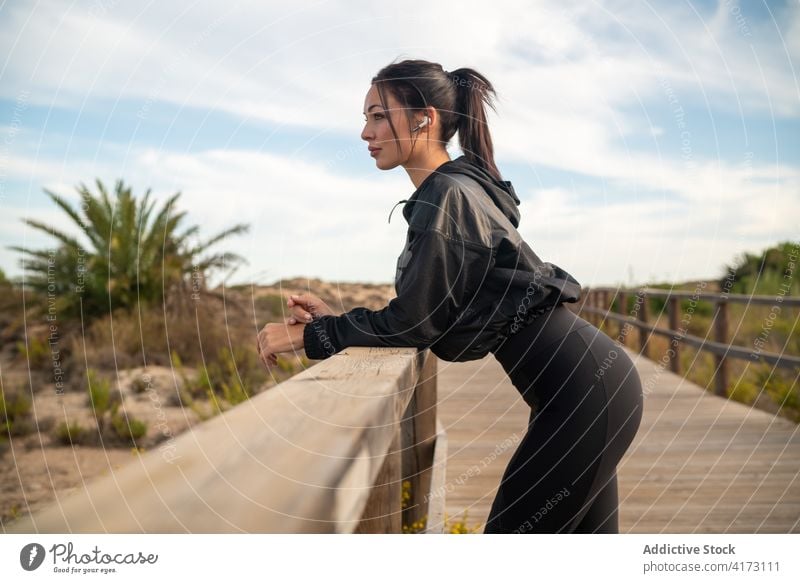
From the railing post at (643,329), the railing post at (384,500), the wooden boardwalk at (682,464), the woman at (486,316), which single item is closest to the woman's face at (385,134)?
the woman at (486,316)

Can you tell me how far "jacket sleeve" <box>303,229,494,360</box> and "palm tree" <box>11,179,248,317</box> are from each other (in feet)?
18.0

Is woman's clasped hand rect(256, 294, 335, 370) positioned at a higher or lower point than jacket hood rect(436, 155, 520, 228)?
lower

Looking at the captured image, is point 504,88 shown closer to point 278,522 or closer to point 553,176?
point 553,176

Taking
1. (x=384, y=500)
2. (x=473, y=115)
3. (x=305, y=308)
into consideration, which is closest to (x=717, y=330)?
(x=384, y=500)

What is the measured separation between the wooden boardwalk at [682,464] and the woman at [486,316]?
1.17 meters

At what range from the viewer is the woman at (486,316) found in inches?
38.1

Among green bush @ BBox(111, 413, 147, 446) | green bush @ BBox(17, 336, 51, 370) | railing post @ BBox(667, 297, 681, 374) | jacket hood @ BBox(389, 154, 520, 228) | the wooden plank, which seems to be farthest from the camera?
green bush @ BBox(17, 336, 51, 370)

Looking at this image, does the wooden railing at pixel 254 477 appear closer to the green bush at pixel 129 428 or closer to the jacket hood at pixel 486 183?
the jacket hood at pixel 486 183

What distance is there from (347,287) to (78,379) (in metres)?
4.18

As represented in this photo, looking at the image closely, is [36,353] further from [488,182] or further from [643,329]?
[488,182]

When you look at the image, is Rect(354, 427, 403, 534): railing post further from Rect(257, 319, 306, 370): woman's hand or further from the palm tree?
the palm tree

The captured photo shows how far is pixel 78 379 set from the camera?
565cm

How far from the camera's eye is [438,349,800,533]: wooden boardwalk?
2293mm

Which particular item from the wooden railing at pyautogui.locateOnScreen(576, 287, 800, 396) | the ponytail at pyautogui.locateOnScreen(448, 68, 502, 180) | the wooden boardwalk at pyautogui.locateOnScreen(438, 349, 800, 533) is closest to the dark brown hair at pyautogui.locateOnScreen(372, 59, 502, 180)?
the ponytail at pyautogui.locateOnScreen(448, 68, 502, 180)
